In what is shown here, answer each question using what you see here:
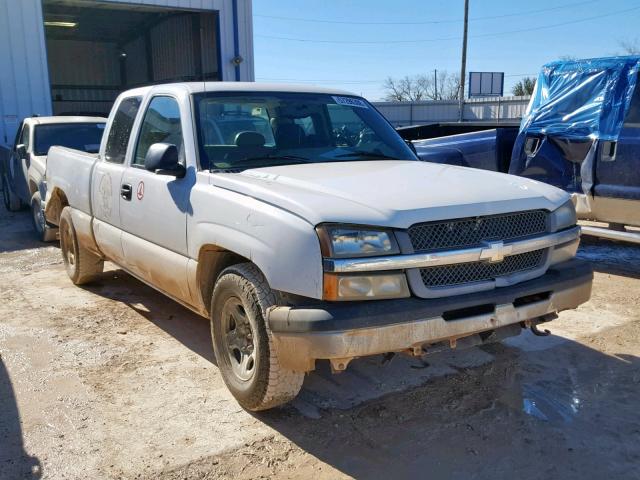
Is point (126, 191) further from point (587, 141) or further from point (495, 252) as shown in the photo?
point (587, 141)

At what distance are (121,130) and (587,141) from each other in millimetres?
4881

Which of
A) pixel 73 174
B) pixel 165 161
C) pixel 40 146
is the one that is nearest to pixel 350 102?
pixel 165 161

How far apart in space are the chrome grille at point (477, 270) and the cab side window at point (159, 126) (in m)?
2.03

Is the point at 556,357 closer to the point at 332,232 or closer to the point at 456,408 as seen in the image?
the point at 456,408

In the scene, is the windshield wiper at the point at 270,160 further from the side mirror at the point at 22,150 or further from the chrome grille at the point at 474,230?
the side mirror at the point at 22,150

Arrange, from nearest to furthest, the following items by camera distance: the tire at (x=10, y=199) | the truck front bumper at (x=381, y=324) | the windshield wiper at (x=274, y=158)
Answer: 1. the truck front bumper at (x=381, y=324)
2. the windshield wiper at (x=274, y=158)
3. the tire at (x=10, y=199)

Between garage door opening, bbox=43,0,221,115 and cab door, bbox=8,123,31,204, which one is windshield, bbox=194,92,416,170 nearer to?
cab door, bbox=8,123,31,204

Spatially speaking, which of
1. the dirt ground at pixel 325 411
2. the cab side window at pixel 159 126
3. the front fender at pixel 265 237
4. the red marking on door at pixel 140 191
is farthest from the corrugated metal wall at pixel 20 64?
the front fender at pixel 265 237

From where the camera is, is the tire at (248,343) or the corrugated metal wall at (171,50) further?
the corrugated metal wall at (171,50)

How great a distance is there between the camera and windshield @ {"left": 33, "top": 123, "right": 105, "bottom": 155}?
9570 millimetres

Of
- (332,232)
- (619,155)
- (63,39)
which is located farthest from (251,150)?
(63,39)

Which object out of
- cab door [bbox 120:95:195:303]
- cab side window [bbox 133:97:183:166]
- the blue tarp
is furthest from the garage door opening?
cab door [bbox 120:95:195:303]

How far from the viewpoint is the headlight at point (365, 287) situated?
2.93 m

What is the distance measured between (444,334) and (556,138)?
4769 mm
